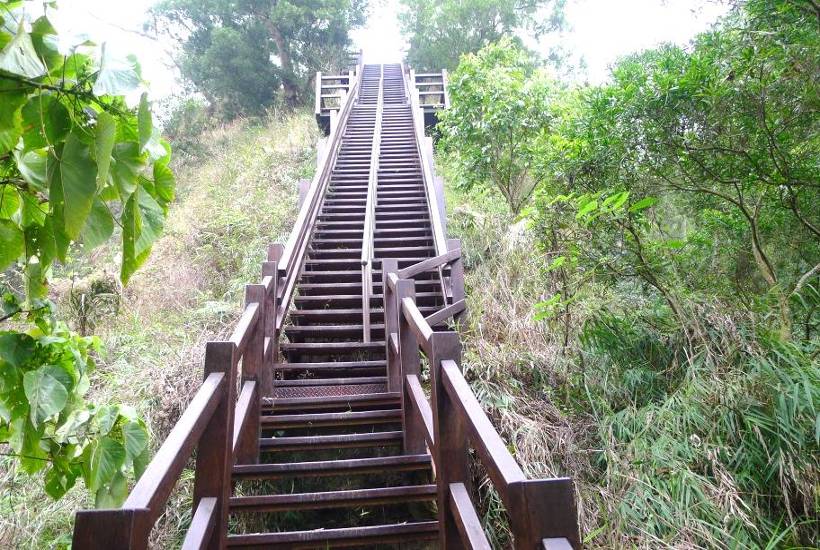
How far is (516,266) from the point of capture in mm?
6258

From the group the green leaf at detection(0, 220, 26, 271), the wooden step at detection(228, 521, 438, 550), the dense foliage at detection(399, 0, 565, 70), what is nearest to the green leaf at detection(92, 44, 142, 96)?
the green leaf at detection(0, 220, 26, 271)

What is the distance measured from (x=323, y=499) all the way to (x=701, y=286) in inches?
141

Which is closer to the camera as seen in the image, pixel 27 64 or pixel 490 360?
pixel 27 64

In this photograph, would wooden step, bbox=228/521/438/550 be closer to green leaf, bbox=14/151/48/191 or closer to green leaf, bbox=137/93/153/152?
green leaf, bbox=14/151/48/191

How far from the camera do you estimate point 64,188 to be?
0.84 meters

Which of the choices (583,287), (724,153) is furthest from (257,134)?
(724,153)

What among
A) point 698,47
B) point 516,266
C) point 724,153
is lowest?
point 516,266

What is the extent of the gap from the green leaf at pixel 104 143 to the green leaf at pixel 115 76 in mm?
38

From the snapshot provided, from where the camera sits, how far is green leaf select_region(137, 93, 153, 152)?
0.82 m

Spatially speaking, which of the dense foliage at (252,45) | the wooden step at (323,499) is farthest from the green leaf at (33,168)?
the dense foliage at (252,45)

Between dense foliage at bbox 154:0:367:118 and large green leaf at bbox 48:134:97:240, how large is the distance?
63.2ft

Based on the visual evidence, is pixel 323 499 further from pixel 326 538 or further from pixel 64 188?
pixel 64 188

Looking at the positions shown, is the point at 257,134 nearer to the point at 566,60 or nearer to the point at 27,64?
the point at 566,60

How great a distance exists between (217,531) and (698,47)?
4177 millimetres
